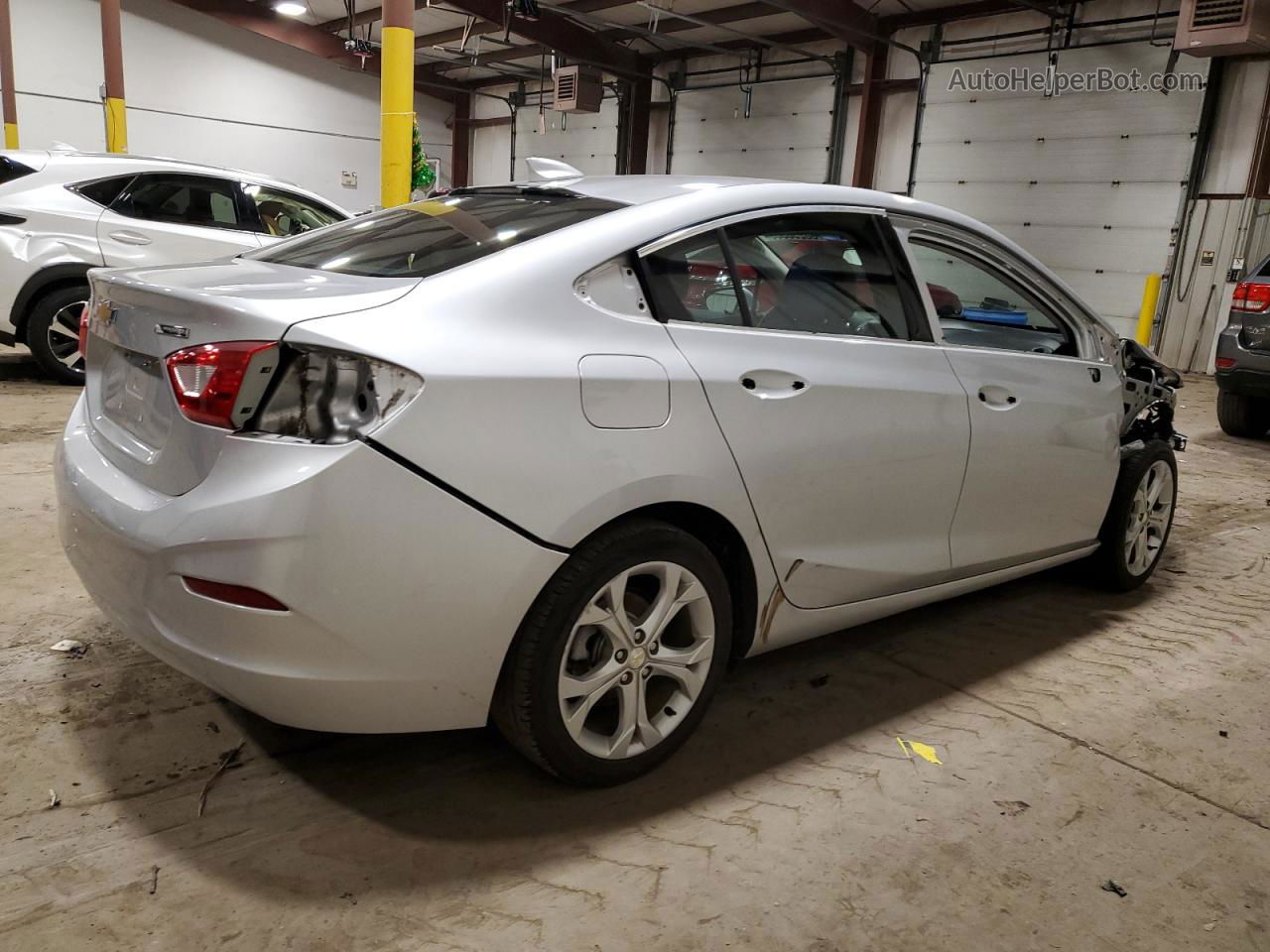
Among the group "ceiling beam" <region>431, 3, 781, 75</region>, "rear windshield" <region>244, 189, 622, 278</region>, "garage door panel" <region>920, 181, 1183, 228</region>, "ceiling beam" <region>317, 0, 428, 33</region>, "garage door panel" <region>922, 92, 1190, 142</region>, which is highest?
"ceiling beam" <region>317, 0, 428, 33</region>

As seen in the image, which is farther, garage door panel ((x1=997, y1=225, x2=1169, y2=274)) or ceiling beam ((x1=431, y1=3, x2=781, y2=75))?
ceiling beam ((x1=431, y1=3, x2=781, y2=75))

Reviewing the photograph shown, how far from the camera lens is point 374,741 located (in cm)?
246

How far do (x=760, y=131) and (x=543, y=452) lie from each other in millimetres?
16686

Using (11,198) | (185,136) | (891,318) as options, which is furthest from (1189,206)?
(185,136)

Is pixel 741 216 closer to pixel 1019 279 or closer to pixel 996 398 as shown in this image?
pixel 996 398

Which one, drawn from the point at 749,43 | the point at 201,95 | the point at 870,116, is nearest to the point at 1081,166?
the point at 870,116

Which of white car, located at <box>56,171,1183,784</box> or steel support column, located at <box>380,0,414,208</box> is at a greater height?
steel support column, located at <box>380,0,414,208</box>

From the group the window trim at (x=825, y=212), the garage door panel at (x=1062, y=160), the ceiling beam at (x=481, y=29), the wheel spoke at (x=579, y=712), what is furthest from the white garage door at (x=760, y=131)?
the wheel spoke at (x=579, y=712)

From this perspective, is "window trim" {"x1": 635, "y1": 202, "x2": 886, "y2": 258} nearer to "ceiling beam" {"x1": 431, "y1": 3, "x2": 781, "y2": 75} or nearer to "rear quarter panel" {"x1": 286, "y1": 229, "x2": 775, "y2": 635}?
"rear quarter panel" {"x1": 286, "y1": 229, "x2": 775, "y2": 635}

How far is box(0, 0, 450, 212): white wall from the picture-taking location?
18281 mm

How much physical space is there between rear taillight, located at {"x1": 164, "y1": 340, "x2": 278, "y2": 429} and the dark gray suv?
760 centimetres

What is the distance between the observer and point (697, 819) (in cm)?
222

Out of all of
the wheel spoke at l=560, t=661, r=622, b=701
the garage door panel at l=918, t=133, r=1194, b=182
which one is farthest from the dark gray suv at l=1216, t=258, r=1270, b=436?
the wheel spoke at l=560, t=661, r=622, b=701

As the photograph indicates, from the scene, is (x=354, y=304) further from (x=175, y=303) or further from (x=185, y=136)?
(x=185, y=136)
